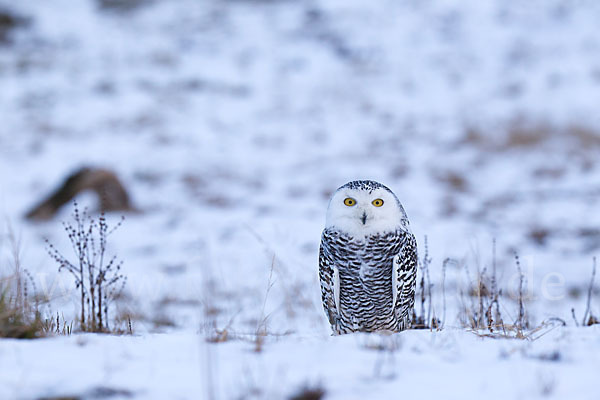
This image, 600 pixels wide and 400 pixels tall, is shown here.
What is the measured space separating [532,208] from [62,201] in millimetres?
8890

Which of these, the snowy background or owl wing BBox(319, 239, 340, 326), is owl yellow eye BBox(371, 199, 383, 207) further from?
the snowy background

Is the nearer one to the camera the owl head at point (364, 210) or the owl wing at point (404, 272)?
the owl head at point (364, 210)

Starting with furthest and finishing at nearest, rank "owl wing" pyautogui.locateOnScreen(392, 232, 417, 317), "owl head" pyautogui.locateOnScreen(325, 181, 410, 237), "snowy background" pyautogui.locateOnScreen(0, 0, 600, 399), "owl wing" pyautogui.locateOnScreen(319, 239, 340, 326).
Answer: "owl wing" pyautogui.locateOnScreen(319, 239, 340, 326) → "owl wing" pyautogui.locateOnScreen(392, 232, 417, 317) → "owl head" pyautogui.locateOnScreen(325, 181, 410, 237) → "snowy background" pyautogui.locateOnScreen(0, 0, 600, 399)

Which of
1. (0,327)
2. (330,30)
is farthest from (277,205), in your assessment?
(330,30)

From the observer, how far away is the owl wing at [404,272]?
3.18 m

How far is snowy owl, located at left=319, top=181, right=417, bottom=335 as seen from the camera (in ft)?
10.2

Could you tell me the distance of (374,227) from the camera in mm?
3088

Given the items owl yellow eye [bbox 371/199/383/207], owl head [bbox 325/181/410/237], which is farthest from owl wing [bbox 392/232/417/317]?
owl yellow eye [bbox 371/199/383/207]

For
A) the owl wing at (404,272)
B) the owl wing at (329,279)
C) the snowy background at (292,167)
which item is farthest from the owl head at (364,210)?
the snowy background at (292,167)

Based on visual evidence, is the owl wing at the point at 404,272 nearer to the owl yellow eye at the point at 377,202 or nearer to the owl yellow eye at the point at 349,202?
the owl yellow eye at the point at 377,202

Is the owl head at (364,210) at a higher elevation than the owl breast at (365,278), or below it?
higher

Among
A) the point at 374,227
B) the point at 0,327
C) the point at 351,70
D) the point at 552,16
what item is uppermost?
the point at 552,16

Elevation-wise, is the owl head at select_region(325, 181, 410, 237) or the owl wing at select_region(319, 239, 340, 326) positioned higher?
the owl head at select_region(325, 181, 410, 237)

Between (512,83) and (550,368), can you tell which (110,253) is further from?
(512,83)
